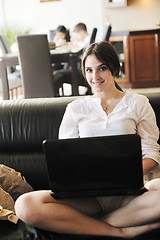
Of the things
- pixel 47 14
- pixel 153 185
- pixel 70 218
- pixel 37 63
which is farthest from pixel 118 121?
pixel 47 14

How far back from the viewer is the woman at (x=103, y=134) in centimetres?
172

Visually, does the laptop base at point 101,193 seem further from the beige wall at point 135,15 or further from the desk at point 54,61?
the beige wall at point 135,15

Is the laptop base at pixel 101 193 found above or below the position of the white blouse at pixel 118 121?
below

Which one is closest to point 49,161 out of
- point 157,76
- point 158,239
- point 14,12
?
point 158,239

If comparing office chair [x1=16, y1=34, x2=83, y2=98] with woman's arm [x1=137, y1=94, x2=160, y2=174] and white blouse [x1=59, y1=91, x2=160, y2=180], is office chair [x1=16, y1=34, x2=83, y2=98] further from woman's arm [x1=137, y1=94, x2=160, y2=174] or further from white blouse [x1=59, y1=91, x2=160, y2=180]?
woman's arm [x1=137, y1=94, x2=160, y2=174]

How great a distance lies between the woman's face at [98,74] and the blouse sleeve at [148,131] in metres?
0.20

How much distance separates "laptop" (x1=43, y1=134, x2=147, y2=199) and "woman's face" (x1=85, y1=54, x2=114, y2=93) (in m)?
0.51

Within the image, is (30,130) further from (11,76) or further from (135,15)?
(135,15)

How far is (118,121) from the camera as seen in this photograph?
6.44 ft

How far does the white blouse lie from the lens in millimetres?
1942

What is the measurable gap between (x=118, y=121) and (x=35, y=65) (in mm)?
2637

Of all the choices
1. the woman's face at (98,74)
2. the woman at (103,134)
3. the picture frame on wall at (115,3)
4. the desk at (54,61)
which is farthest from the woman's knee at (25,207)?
the picture frame on wall at (115,3)

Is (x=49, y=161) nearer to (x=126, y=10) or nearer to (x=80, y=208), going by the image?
(x=80, y=208)

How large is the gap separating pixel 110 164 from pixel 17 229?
579 mm
